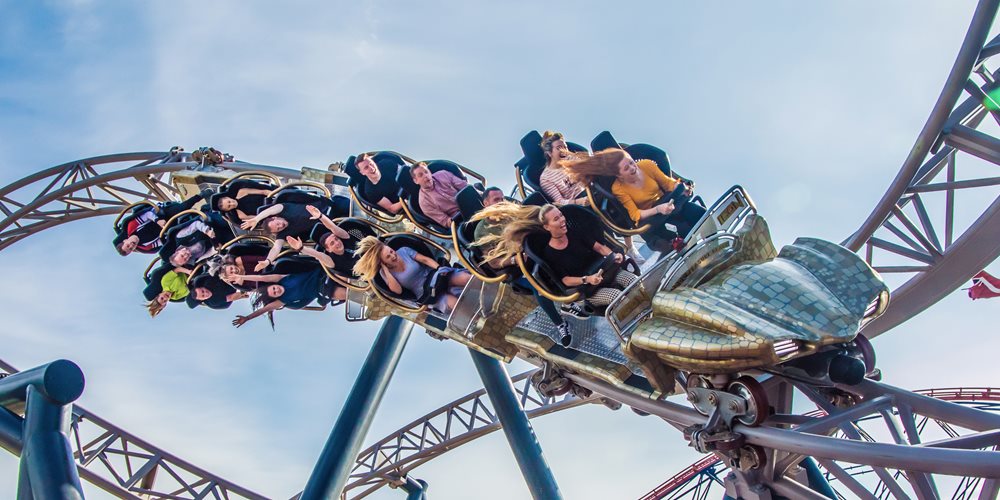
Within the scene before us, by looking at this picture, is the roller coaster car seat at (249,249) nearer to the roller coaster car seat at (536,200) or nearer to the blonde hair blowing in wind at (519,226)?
the roller coaster car seat at (536,200)

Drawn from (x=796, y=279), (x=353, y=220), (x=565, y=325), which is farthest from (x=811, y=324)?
(x=353, y=220)

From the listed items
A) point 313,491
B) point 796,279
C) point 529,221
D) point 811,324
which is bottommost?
point 811,324

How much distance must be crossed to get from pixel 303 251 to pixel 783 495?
13.3 feet

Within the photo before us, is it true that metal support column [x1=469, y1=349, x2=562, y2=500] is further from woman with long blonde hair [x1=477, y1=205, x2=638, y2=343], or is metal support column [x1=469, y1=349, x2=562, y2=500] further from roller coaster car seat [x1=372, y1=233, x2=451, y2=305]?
woman with long blonde hair [x1=477, y1=205, x2=638, y2=343]

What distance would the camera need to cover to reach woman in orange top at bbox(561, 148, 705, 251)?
5.06 m

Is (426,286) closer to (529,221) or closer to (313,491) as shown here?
(529,221)

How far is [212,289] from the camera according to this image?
7453 millimetres

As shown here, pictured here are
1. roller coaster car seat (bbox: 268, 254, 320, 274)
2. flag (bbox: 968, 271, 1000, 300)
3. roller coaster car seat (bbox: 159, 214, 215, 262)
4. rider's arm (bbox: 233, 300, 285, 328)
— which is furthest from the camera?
roller coaster car seat (bbox: 159, 214, 215, 262)

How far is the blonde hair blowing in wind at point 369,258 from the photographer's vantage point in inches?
229

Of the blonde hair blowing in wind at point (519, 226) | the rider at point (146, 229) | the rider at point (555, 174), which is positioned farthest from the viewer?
the rider at point (146, 229)

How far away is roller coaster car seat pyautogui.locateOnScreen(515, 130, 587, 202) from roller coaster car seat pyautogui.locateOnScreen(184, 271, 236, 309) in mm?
2997

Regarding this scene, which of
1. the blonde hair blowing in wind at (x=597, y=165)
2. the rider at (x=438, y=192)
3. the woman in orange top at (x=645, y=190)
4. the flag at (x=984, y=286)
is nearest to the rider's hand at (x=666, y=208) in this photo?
the woman in orange top at (x=645, y=190)

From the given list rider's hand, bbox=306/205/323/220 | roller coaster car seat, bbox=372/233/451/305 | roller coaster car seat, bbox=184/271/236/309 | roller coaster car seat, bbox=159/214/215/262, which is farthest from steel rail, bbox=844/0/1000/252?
roller coaster car seat, bbox=159/214/215/262

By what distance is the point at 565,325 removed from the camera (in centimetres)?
492
